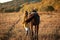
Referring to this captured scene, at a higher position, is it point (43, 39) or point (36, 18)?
point (36, 18)

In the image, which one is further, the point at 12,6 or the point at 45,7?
the point at 45,7

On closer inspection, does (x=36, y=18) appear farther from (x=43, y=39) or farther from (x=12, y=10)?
(x=12, y=10)

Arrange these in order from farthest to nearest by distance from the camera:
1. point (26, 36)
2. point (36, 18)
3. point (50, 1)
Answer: point (50, 1), point (26, 36), point (36, 18)

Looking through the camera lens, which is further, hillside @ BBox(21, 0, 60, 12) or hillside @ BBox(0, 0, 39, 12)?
hillside @ BBox(0, 0, 39, 12)

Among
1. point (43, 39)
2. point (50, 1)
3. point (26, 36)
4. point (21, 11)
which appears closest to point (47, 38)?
point (43, 39)

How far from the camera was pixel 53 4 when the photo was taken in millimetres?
26641

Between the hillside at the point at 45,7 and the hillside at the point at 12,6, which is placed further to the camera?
the hillside at the point at 12,6

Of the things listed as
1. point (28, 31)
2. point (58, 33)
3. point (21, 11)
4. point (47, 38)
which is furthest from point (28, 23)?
point (21, 11)

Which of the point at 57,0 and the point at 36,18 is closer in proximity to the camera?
the point at 36,18

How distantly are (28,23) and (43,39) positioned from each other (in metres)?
0.90

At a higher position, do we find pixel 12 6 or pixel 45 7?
pixel 12 6

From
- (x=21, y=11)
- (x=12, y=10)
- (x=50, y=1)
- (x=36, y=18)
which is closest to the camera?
(x=36, y=18)

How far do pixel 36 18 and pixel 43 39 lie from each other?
93cm

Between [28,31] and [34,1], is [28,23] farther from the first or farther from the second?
[34,1]
